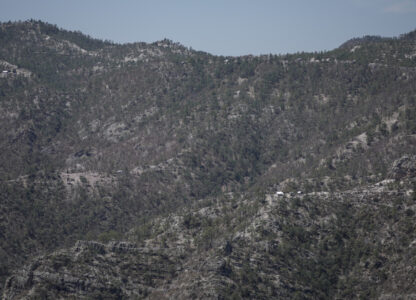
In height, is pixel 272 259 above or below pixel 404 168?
below

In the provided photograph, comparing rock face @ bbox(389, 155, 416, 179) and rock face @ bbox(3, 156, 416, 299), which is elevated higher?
rock face @ bbox(389, 155, 416, 179)

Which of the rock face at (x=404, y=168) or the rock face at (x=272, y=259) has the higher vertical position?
the rock face at (x=404, y=168)

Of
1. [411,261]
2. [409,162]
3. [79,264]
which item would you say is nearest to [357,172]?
[409,162]

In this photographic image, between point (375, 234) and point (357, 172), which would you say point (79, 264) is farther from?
point (357, 172)

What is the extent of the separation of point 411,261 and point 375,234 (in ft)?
49.5

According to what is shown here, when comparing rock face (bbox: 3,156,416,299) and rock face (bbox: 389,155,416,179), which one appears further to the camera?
rock face (bbox: 389,155,416,179)

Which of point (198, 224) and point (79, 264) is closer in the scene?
point (79, 264)

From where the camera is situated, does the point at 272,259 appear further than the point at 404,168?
No

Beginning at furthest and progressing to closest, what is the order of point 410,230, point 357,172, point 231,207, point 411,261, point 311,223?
1. point 357,172
2. point 231,207
3. point 311,223
4. point 410,230
5. point 411,261

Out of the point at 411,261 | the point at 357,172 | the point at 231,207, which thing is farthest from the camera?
the point at 357,172

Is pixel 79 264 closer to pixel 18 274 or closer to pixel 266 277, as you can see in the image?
pixel 18 274

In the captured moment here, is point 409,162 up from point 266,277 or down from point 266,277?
up

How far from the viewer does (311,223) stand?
160m

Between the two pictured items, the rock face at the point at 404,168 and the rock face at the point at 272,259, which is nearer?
the rock face at the point at 272,259
